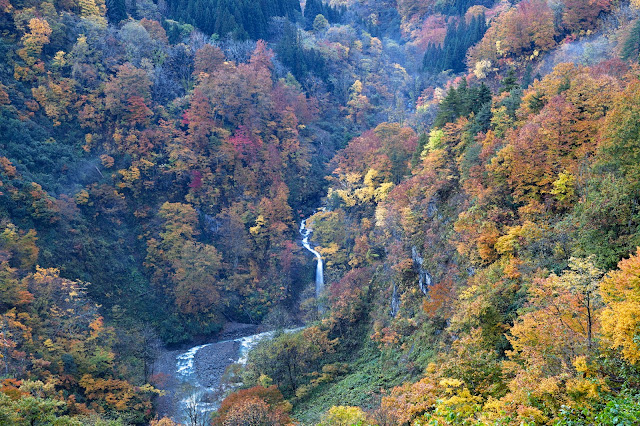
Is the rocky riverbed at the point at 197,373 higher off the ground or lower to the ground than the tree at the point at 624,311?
lower

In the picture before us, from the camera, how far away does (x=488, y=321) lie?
20.1 metres

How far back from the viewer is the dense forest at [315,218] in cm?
1700

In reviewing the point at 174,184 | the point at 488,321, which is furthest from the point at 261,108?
the point at 488,321

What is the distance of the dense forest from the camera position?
17000 millimetres

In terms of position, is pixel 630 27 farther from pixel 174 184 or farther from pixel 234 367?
pixel 174 184

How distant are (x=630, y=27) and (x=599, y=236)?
93.5ft

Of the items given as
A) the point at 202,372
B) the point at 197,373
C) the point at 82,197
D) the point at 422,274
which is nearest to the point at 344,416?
the point at 422,274

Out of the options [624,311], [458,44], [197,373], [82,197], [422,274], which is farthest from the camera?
[458,44]

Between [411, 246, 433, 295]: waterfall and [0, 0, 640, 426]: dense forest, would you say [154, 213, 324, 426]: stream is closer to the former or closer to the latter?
[0, 0, 640, 426]: dense forest

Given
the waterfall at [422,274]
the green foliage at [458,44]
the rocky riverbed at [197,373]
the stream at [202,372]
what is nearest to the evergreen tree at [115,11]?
the stream at [202,372]

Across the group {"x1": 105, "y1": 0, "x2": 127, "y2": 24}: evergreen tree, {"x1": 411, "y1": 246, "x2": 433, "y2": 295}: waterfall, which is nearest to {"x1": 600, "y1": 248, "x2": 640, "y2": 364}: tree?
{"x1": 411, "y1": 246, "x2": 433, "y2": 295}: waterfall

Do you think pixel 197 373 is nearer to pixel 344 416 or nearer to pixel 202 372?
pixel 202 372

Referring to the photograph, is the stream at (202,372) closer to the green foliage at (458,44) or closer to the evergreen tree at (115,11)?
the green foliage at (458,44)

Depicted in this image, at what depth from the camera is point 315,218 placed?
52.8 m
